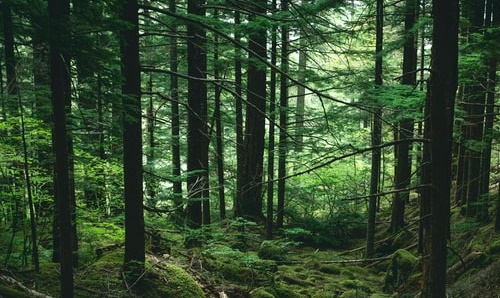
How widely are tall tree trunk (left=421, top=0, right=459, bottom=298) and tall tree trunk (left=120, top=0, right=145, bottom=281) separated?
3571 millimetres

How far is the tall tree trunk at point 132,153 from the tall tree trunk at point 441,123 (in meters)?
3.57

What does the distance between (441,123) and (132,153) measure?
12.6ft

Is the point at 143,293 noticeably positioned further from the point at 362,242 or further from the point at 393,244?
the point at 362,242

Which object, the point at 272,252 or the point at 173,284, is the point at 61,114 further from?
the point at 272,252

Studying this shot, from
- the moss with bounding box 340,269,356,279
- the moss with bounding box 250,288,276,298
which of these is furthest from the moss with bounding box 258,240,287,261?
the moss with bounding box 250,288,276,298

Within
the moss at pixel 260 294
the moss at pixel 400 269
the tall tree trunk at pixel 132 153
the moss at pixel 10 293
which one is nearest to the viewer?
the moss at pixel 10 293

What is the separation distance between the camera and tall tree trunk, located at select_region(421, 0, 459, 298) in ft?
12.4

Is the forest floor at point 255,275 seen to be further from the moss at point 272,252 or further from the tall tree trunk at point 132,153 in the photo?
the tall tree trunk at point 132,153

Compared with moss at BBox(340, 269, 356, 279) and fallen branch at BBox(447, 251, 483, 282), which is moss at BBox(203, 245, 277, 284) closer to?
moss at BBox(340, 269, 356, 279)

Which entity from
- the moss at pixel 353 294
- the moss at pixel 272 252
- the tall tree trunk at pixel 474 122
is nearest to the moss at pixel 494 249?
the tall tree trunk at pixel 474 122

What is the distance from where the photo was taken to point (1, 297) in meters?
3.83

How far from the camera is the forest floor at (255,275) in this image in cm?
509

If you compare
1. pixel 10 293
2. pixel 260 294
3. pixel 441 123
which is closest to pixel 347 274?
pixel 260 294

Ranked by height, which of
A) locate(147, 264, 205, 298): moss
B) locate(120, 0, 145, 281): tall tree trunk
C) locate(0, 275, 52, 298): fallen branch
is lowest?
locate(147, 264, 205, 298): moss
